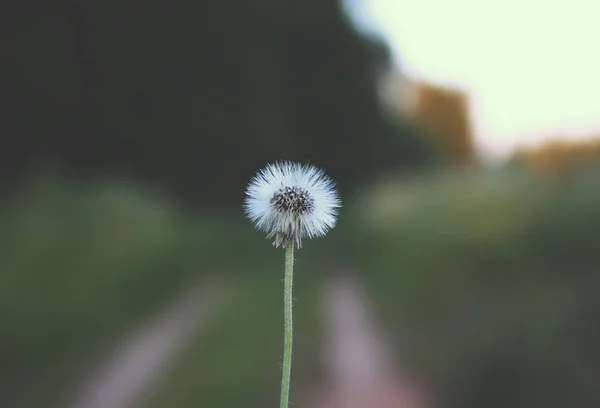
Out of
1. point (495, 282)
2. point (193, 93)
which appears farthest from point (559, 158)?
point (193, 93)

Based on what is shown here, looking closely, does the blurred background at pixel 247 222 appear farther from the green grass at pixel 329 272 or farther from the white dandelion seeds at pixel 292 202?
the white dandelion seeds at pixel 292 202

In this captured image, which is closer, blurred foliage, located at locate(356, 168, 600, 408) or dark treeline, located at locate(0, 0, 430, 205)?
blurred foliage, located at locate(356, 168, 600, 408)

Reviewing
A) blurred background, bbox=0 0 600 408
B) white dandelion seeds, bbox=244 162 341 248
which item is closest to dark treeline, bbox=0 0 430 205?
blurred background, bbox=0 0 600 408

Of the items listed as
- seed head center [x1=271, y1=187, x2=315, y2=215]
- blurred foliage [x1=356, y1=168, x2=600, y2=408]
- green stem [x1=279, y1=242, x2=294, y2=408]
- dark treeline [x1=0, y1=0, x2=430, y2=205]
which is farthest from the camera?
dark treeline [x1=0, y1=0, x2=430, y2=205]

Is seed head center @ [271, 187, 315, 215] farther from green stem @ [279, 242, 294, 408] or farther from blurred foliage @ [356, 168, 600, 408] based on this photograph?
blurred foliage @ [356, 168, 600, 408]

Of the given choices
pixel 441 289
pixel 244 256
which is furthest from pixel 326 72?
pixel 441 289

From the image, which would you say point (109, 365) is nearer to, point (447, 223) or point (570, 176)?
point (447, 223)

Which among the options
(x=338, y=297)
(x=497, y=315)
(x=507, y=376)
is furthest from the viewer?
A: (x=338, y=297)
